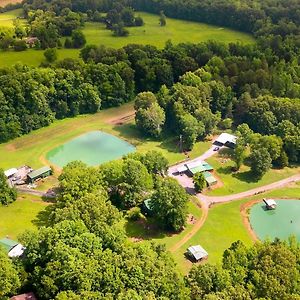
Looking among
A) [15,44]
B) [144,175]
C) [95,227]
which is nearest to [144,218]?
[144,175]

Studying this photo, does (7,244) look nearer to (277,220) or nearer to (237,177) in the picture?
(277,220)

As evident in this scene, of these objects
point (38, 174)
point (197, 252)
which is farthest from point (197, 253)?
point (38, 174)

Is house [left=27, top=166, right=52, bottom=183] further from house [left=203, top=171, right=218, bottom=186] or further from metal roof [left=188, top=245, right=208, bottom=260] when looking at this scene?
metal roof [left=188, top=245, right=208, bottom=260]

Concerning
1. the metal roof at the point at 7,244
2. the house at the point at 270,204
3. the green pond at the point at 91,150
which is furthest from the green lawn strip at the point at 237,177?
the metal roof at the point at 7,244

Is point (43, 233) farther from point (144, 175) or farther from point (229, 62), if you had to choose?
point (229, 62)

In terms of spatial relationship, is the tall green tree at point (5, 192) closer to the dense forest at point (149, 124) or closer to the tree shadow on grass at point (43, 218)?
the dense forest at point (149, 124)
